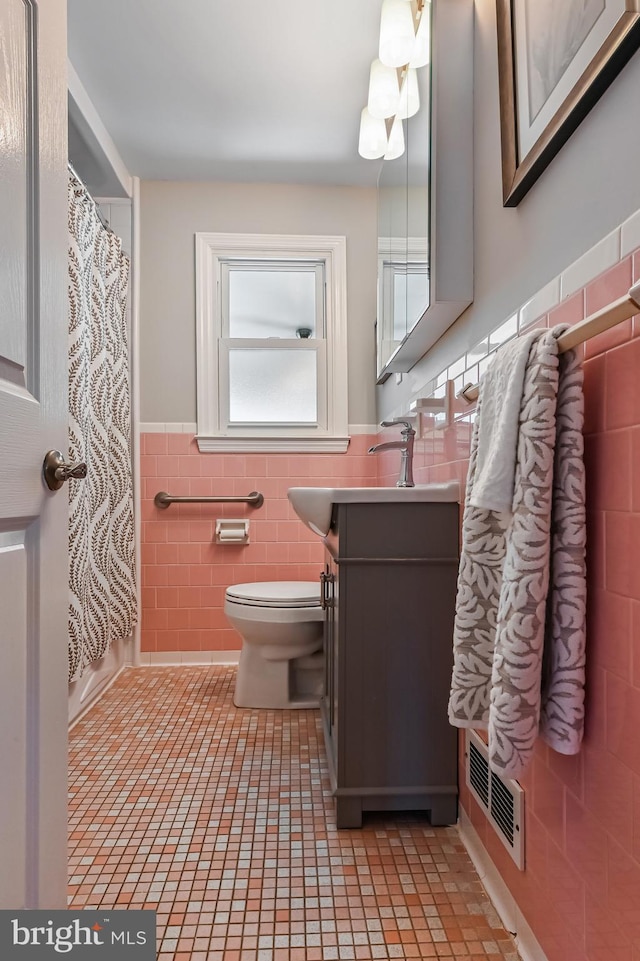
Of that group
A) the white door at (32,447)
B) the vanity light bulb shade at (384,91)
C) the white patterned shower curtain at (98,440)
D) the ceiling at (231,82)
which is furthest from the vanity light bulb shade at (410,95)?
the white patterned shower curtain at (98,440)

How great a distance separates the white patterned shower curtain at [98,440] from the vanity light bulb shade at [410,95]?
1.12 metres

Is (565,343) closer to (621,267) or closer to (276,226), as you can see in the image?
(621,267)

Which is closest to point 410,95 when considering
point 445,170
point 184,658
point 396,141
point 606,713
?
point 396,141

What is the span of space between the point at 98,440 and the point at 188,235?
121cm

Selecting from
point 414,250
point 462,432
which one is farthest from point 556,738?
point 414,250

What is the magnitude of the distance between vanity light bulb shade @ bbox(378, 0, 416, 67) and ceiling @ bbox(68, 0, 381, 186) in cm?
28

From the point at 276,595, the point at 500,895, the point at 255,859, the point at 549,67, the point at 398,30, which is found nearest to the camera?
the point at 549,67

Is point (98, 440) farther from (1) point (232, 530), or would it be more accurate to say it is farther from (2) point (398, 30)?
(2) point (398, 30)

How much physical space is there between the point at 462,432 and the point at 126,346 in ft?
6.06

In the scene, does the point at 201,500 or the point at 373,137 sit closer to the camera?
the point at 373,137

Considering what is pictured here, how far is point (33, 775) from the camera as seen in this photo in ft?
2.85

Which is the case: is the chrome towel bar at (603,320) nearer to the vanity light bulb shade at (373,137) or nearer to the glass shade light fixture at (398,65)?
the glass shade light fixture at (398,65)

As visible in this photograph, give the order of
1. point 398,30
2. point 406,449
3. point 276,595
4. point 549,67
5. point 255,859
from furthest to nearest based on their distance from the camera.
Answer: point 276,595
point 406,449
point 398,30
point 255,859
point 549,67

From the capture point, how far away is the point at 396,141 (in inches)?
76.9
